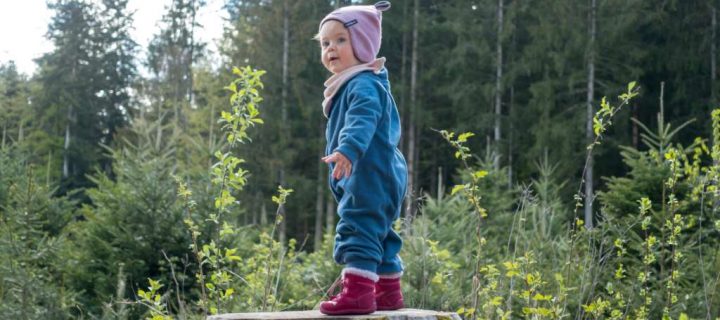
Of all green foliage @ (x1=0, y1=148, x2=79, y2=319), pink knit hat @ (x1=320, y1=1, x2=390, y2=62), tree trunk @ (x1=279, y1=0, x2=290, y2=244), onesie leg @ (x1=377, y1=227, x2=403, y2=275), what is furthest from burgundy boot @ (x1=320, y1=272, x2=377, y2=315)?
tree trunk @ (x1=279, y1=0, x2=290, y2=244)

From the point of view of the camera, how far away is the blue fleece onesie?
354 centimetres

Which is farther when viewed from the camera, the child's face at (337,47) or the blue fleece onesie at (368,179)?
the child's face at (337,47)

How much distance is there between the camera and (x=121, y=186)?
852cm

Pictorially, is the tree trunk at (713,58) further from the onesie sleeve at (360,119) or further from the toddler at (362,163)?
the onesie sleeve at (360,119)

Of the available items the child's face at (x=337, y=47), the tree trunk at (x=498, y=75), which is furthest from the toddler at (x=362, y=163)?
the tree trunk at (x=498, y=75)

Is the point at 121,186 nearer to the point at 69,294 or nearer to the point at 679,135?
the point at 69,294

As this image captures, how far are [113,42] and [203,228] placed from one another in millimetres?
33287

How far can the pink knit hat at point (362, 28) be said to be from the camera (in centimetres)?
382

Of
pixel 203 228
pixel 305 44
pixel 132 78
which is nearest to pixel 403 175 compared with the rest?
pixel 203 228

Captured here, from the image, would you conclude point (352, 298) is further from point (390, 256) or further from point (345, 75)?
point (345, 75)

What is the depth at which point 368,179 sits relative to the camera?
3609mm

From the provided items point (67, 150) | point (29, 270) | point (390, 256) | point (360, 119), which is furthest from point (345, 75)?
point (67, 150)

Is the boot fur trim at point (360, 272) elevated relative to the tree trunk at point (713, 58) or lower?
lower

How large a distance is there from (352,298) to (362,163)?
0.54 meters
